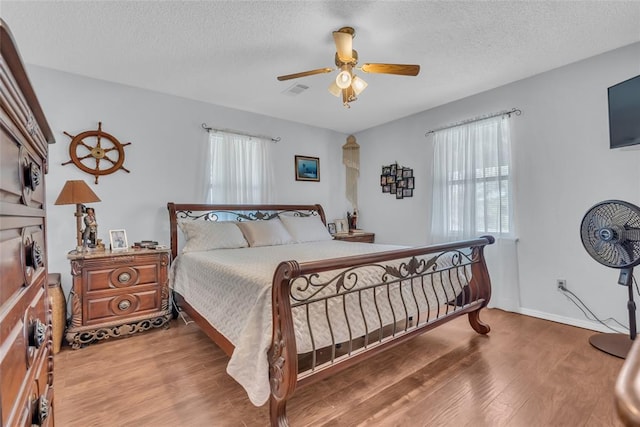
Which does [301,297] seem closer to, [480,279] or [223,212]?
[480,279]

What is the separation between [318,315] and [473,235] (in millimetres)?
2623

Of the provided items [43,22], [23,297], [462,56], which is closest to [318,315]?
[23,297]

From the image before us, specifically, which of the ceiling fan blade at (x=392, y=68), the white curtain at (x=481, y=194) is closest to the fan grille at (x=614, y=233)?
the white curtain at (x=481, y=194)

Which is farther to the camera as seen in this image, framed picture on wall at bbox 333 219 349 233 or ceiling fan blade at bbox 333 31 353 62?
framed picture on wall at bbox 333 219 349 233

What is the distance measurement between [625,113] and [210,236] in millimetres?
3664

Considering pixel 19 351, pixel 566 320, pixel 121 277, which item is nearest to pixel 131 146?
pixel 121 277

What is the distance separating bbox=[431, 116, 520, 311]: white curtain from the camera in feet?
10.9

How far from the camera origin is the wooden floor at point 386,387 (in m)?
1.66

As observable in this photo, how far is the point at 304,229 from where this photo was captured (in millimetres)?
3836

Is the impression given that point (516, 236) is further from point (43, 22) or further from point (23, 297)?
point (43, 22)

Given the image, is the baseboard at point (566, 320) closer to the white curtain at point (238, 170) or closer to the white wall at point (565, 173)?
the white wall at point (565, 173)

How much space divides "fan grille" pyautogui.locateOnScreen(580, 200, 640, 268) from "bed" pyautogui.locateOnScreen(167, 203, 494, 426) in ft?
2.38

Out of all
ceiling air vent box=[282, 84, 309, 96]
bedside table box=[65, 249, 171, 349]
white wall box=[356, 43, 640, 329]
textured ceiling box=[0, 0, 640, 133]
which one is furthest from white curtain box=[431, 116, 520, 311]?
bedside table box=[65, 249, 171, 349]

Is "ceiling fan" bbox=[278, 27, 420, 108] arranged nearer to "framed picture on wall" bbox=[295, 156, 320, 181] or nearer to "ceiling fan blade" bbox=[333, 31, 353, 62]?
"ceiling fan blade" bbox=[333, 31, 353, 62]
